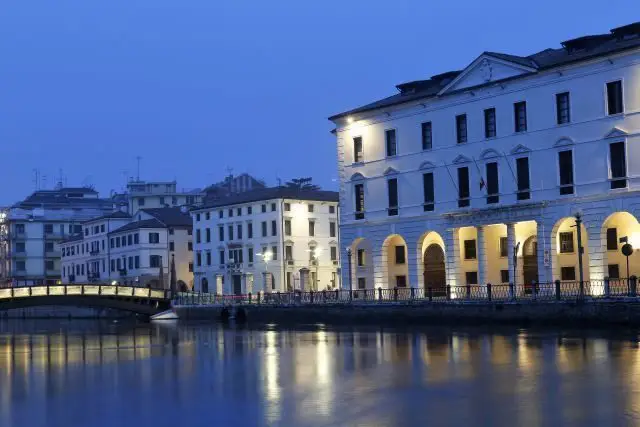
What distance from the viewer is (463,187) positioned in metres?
64.1

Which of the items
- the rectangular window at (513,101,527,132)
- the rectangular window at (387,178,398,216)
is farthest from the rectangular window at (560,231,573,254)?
the rectangular window at (387,178,398,216)

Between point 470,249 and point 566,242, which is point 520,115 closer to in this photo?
point 566,242

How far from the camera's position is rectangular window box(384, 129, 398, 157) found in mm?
68625

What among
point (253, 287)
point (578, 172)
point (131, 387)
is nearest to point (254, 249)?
point (253, 287)

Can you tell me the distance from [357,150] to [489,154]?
11.7m

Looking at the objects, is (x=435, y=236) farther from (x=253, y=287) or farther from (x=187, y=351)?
(x=253, y=287)

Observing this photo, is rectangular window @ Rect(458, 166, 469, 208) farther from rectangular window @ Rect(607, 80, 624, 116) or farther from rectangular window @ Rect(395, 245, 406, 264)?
rectangular window @ Rect(607, 80, 624, 116)

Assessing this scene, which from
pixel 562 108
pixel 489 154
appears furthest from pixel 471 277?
pixel 562 108

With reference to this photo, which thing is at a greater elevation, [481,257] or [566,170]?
[566,170]

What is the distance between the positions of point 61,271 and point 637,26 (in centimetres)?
10925

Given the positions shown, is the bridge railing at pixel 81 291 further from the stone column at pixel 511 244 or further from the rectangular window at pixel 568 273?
the rectangular window at pixel 568 273

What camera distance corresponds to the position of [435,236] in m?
68.2

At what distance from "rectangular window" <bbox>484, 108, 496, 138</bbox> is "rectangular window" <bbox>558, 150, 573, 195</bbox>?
5116mm

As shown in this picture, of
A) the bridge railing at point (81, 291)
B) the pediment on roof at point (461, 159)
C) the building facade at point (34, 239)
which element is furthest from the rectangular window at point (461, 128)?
the building facade at point (34, 239)
